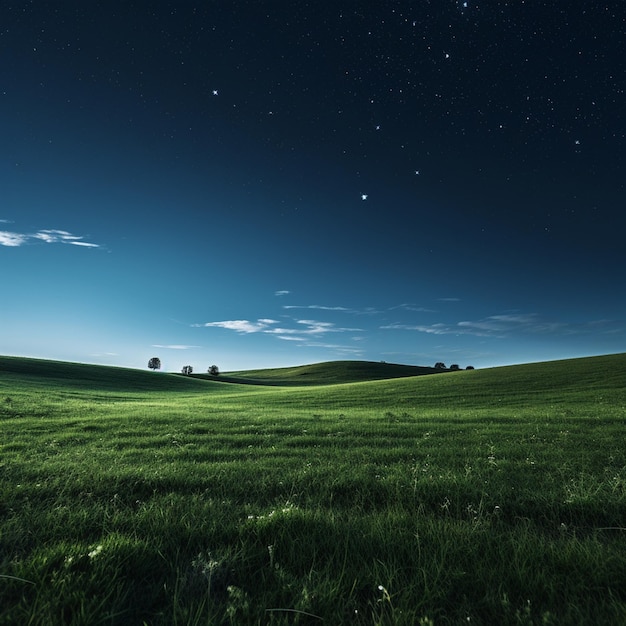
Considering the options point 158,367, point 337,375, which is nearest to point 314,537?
point 337,375

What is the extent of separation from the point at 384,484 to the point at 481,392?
1226 inches

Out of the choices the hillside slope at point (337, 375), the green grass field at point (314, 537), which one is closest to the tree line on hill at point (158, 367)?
the hillside slope at point (337, 375)

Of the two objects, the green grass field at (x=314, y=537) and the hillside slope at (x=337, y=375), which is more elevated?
the green grass field at (x=314, y=537)

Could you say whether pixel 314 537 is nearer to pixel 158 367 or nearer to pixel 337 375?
pixel 337 375

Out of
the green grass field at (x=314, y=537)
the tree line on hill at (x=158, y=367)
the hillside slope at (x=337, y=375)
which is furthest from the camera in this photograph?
the tree line on hill at (x=158, y=367)

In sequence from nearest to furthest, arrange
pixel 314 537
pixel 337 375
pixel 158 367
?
pixel 314 537
pixel 337 375
pixel 158 367

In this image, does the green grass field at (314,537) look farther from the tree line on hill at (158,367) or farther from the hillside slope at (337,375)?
the tree line on hill at (158,367)

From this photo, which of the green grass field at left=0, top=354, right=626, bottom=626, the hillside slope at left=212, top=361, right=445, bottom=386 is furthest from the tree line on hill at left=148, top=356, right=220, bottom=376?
the green grass field at left=0, top=354, right=626, bottom=626

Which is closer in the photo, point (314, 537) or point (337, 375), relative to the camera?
point (314, 537)

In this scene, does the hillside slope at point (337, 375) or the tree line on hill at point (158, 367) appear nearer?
the hillside slope at point (337, 375)

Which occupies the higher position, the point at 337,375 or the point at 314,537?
the point at 314,537

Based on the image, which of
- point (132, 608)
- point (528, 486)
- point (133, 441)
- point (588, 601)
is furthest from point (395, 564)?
point (133, 441)

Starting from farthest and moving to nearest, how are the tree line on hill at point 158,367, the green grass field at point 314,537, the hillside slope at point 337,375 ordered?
1. the tree line on hill at point 158,367
2. the hillside slope at point 337,375
3. the green grass field at point 314,537

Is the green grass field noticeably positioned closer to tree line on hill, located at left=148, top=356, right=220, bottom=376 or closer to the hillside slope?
the hillside slope
